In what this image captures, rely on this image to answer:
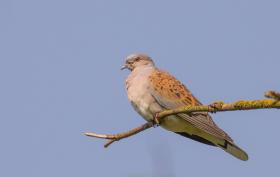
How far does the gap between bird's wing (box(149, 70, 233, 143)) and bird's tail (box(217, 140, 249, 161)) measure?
228 millimetres

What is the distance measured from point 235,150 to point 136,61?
246cm

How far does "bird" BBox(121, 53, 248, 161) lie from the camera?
6.06 m

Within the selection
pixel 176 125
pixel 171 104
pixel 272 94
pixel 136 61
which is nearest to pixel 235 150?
pixel 176 125

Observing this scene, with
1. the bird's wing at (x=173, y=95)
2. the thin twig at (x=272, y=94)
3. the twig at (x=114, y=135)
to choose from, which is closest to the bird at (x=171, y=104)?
the bird's wing at (x=173, y=95)

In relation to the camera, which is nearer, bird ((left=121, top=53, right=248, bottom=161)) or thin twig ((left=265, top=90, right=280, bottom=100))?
thin twig ((left=265, top=90, right=280, bottom=100))

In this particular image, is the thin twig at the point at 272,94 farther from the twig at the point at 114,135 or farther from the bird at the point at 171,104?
the bird at the point at 171,104

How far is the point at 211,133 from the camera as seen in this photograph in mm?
6039

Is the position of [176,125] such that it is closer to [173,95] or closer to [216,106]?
[173,95]

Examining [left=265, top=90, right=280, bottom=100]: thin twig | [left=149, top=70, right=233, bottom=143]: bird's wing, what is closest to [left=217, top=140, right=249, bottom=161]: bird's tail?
[left=149, top=70, right=233, bottom=143]: bird's wing

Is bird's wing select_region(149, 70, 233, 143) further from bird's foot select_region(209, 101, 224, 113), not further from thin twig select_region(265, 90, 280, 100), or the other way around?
thin twig select_region(265, 90, 280, 100)

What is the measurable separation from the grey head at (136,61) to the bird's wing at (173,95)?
0.66 m

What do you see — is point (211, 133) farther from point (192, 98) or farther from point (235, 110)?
point (235, 110)

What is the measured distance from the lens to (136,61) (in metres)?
7.77

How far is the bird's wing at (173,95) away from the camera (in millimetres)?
6141
